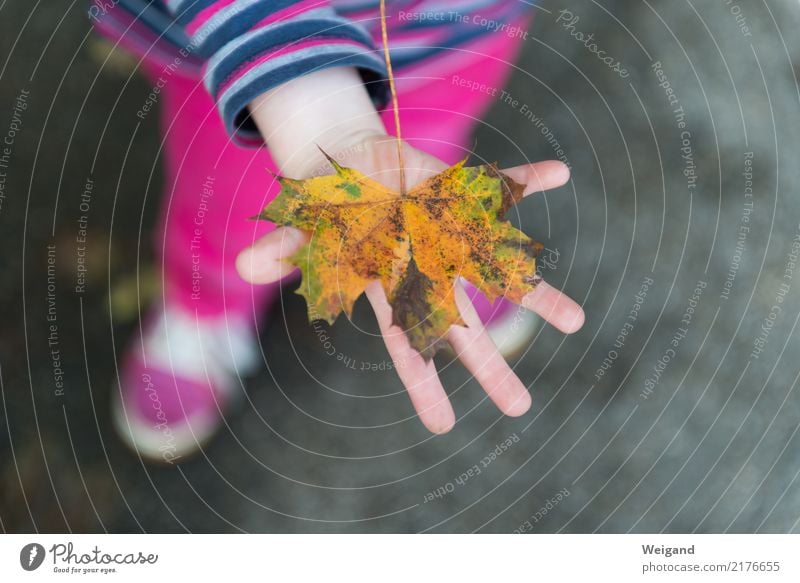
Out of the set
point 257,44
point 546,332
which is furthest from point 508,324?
point 257,44

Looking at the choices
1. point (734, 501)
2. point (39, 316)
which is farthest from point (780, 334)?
point (39, 316)

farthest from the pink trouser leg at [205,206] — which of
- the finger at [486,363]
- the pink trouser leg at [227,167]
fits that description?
the finger at [486,363]

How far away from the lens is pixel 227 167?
0.59m

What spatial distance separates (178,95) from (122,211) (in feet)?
0.38

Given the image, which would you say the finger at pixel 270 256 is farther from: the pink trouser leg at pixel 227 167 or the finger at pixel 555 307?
the finger at pixel 555 307

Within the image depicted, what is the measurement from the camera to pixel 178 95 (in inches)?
23.1

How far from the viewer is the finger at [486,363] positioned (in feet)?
1.96

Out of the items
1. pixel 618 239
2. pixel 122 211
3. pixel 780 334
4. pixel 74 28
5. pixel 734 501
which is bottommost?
pixel 734 501

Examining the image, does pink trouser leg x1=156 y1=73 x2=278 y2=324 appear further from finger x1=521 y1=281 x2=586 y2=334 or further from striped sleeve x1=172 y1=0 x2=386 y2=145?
finger x1=521 y1=281 x2=586 y2=334

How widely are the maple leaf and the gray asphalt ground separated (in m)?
0.03

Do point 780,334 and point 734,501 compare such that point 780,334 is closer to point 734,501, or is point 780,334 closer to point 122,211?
point 734,501

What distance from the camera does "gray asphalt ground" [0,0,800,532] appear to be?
0.59 meters

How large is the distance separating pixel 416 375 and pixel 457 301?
79 millimetres

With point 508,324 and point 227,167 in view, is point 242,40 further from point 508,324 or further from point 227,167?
point 508,324
